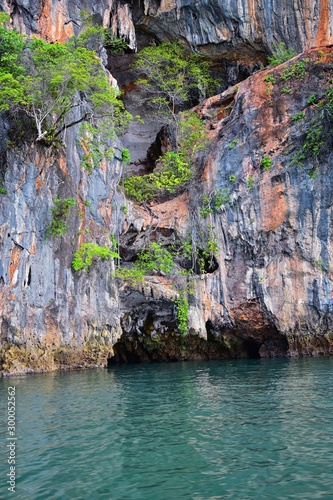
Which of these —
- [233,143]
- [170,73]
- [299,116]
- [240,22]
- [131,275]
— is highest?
[240,22]

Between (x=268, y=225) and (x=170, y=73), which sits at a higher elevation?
(x=170, y=73)

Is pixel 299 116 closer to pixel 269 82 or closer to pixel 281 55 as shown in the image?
pixel 269 82

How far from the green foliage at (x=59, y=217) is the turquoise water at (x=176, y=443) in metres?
7.77

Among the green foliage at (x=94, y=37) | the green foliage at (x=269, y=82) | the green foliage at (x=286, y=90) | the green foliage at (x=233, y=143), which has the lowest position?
the green foliage at (x=233, y=143)

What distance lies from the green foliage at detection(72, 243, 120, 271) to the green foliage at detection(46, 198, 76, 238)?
3.49 feet

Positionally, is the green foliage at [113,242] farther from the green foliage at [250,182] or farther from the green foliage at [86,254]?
the green foliage at [250,182]

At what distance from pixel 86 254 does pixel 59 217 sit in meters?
1.89

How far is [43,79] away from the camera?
58.6ft

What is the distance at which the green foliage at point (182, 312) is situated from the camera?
73.1 feet

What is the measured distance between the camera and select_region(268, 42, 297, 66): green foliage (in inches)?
1030

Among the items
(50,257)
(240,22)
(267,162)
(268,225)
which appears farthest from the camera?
(240,22)

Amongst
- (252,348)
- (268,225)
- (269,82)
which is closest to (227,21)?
(269,82)

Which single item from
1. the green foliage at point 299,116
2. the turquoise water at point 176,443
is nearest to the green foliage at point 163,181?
the green foliage at point 299,116

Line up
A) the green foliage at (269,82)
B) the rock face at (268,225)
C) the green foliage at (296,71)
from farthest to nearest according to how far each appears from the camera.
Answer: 1. the green foliage at (269,82)
2. the green foliage at (296,71)
3. the rock face at (268,225)
